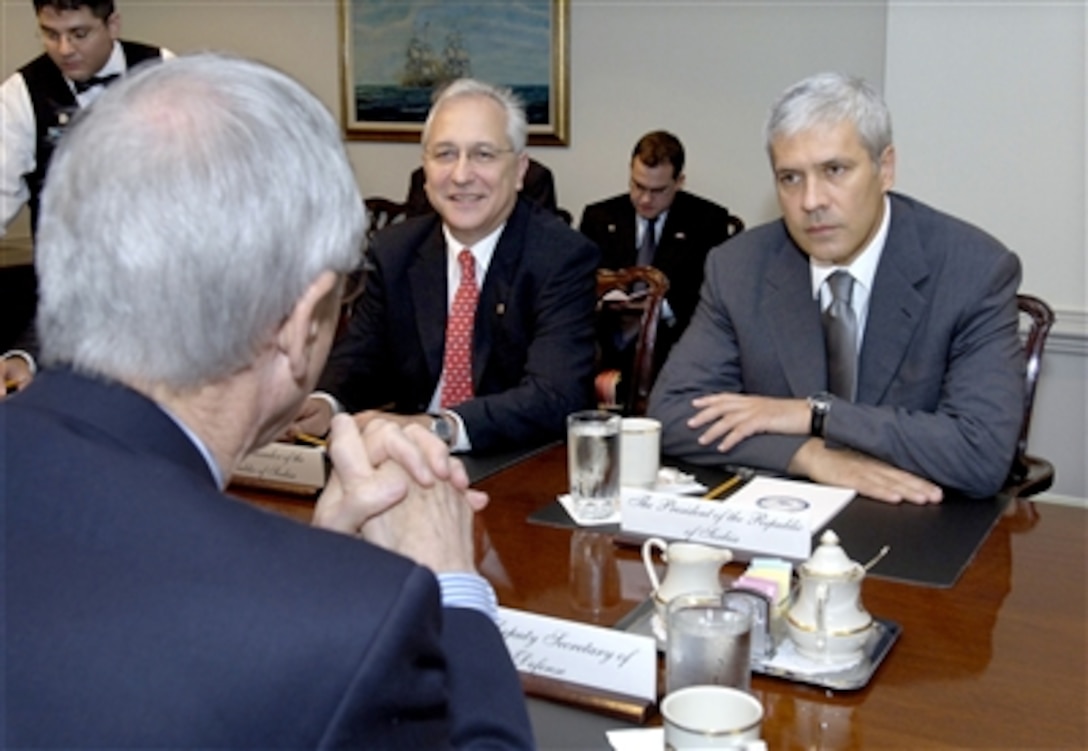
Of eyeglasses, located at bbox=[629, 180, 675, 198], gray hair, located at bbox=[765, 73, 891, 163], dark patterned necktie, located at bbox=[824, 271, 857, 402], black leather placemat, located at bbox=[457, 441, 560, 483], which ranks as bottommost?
black leather placemat, located at bbox=[457, 441, 560, 483]

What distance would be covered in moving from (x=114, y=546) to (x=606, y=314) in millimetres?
2144

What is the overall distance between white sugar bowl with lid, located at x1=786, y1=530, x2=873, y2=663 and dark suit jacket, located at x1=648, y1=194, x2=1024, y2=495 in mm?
751

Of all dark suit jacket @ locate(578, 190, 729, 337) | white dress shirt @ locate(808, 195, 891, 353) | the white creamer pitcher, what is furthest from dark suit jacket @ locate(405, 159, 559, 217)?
the white creamer pitcher

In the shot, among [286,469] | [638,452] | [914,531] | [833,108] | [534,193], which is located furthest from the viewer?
[534,193]

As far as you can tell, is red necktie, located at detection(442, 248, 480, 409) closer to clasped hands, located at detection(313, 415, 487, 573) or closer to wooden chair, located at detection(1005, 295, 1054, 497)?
wooden chair, located at detection(1005, 295, 1054, 497)

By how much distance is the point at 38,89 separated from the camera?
3.48m

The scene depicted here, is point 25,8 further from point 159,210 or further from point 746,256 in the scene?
point 159,210

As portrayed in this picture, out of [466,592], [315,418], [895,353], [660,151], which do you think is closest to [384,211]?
[660,151]

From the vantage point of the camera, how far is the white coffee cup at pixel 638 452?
1.94 metres

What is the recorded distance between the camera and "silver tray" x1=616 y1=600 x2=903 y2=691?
4.25 feet

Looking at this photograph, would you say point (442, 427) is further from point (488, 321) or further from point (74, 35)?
point (74, 35)

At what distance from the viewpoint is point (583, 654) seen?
4.24 ft

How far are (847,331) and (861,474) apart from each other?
486mm

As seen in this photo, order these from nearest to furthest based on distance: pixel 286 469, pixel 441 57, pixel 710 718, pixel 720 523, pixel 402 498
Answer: pixel 710 718
pixel 402 498
pixel 720 523
pixel 286 469
pixel 441 57
